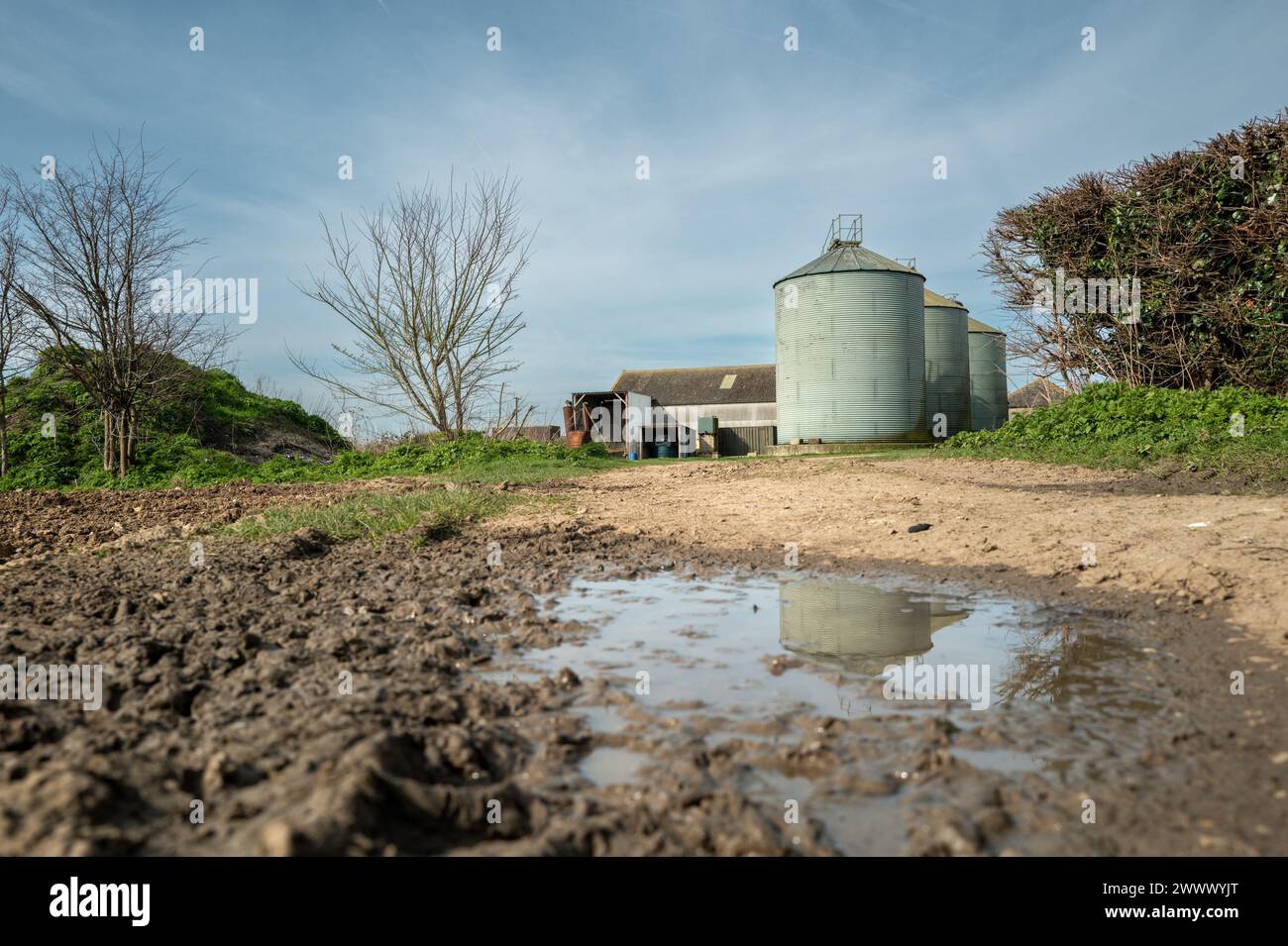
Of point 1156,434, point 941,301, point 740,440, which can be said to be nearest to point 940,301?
point 941,301

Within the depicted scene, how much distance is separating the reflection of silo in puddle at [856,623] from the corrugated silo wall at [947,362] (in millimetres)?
23296

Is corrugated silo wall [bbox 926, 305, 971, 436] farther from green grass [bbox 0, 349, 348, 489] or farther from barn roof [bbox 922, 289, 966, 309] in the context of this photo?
green grass [bbox 0, 349, 348, 489]

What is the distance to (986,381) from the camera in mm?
29156

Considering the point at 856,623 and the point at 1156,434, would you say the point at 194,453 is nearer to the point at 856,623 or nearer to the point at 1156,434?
the point at 856,623

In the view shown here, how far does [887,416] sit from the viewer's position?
70.4 feet

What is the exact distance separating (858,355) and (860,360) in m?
0.15

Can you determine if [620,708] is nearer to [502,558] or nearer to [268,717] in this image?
[268,717]

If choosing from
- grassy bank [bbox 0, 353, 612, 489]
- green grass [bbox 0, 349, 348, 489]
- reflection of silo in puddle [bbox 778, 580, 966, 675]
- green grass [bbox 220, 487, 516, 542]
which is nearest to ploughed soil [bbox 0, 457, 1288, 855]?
reflection of silo in puddle [bbox 778, 580, 966, 675]

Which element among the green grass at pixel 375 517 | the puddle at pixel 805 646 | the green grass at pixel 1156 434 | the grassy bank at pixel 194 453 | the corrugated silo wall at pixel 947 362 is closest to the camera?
the puddle at pixel 805 646

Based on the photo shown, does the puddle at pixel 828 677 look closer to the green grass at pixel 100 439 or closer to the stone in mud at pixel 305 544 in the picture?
the stone in mud at pixel 305 544

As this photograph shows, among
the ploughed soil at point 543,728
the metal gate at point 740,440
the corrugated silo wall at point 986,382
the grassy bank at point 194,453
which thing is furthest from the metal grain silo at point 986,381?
the ploughed soil at point 543,728

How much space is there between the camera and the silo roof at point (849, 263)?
2192 cm
